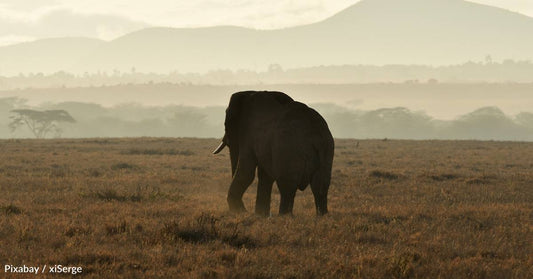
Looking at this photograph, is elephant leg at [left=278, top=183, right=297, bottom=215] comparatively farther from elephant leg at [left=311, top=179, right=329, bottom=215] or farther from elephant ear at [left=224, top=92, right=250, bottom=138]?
elephant ear at [left=224, top=92, right=250, bottom=138]

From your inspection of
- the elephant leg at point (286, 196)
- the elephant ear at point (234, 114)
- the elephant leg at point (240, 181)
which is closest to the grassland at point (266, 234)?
the elephant leg at point (286, 196)

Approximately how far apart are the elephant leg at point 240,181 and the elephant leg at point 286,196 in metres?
1.15

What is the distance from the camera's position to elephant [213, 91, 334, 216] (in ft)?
38.7

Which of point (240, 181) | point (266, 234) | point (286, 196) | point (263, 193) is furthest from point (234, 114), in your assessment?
point (266, 234)

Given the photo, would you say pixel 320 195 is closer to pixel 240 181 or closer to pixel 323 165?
pixel 323 165

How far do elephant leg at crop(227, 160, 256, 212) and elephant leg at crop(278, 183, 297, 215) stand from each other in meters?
1.15

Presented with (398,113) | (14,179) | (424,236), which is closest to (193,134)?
(398,113)

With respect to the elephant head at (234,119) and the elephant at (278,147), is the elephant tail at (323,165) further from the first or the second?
the elephant head at (234,119)

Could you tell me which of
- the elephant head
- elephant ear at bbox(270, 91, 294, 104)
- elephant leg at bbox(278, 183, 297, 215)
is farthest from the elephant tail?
the elephant head

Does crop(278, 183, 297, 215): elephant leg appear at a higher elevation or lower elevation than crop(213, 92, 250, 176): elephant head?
lower

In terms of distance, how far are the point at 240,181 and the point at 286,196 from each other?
1536 millimetres

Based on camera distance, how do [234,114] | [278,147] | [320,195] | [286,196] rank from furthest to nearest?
[234,114]
[320,195]
[286,196]
[278,147]

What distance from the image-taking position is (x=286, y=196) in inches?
479

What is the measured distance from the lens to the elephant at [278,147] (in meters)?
11.8
